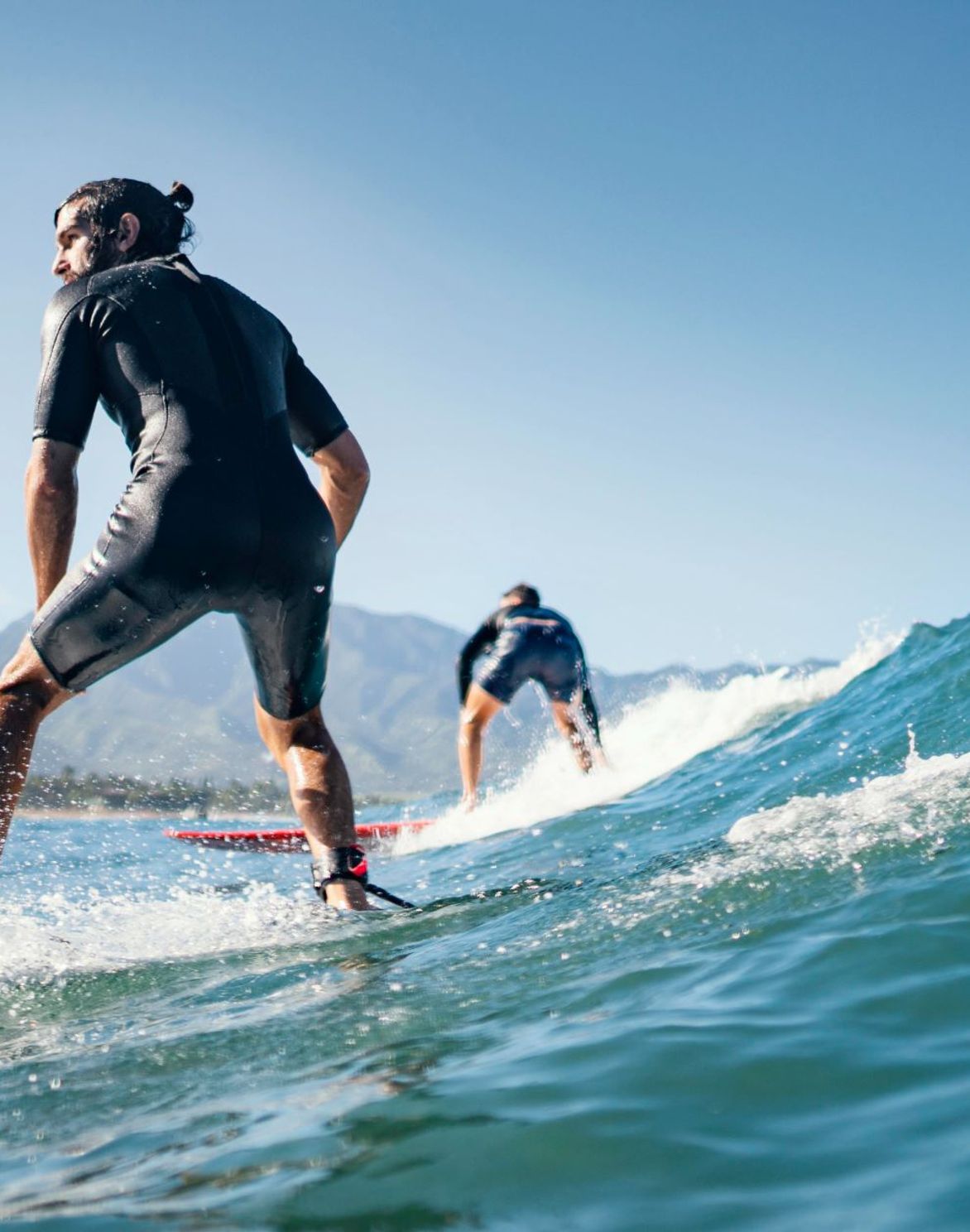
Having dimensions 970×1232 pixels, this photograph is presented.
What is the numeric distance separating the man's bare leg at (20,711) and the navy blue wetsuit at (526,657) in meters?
6.63

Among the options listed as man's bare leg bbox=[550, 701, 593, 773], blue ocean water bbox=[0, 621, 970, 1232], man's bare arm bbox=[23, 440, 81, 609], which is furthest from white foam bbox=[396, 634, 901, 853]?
man's bare arm bbox=[23, 440, 81, 609]

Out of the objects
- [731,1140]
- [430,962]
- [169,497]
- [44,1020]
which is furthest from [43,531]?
[731,1140]

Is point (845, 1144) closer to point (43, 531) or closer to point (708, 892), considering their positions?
point (708, 892)

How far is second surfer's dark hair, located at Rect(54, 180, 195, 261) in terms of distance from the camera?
12.1 ft

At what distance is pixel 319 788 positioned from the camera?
379 cm

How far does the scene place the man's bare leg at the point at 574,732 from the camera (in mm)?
10288

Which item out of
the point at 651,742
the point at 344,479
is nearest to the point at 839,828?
the point at 344,479

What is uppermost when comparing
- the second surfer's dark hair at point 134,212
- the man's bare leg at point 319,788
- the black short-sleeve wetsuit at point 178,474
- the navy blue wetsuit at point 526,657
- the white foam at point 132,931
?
the second surfer's dark hair at point 134,212

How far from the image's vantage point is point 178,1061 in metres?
2.16

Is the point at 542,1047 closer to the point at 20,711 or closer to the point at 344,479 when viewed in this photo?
the point at 20,711

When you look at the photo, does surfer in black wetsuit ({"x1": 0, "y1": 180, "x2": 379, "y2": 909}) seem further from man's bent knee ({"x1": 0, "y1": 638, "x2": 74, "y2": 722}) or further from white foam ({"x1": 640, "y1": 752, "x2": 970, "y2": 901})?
white foam ({"x1": 640, "y1": 752, "x2": 970, "y2": 901})

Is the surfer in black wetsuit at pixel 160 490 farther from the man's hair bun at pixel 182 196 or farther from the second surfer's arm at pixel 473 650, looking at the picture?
the second surfer's arm at pixel 473 650

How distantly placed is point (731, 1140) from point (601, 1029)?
55cm

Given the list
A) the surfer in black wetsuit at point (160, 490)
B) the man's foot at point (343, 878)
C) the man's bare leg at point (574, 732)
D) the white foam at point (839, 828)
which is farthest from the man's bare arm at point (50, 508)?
the man's bare leg at point (574, 732)
